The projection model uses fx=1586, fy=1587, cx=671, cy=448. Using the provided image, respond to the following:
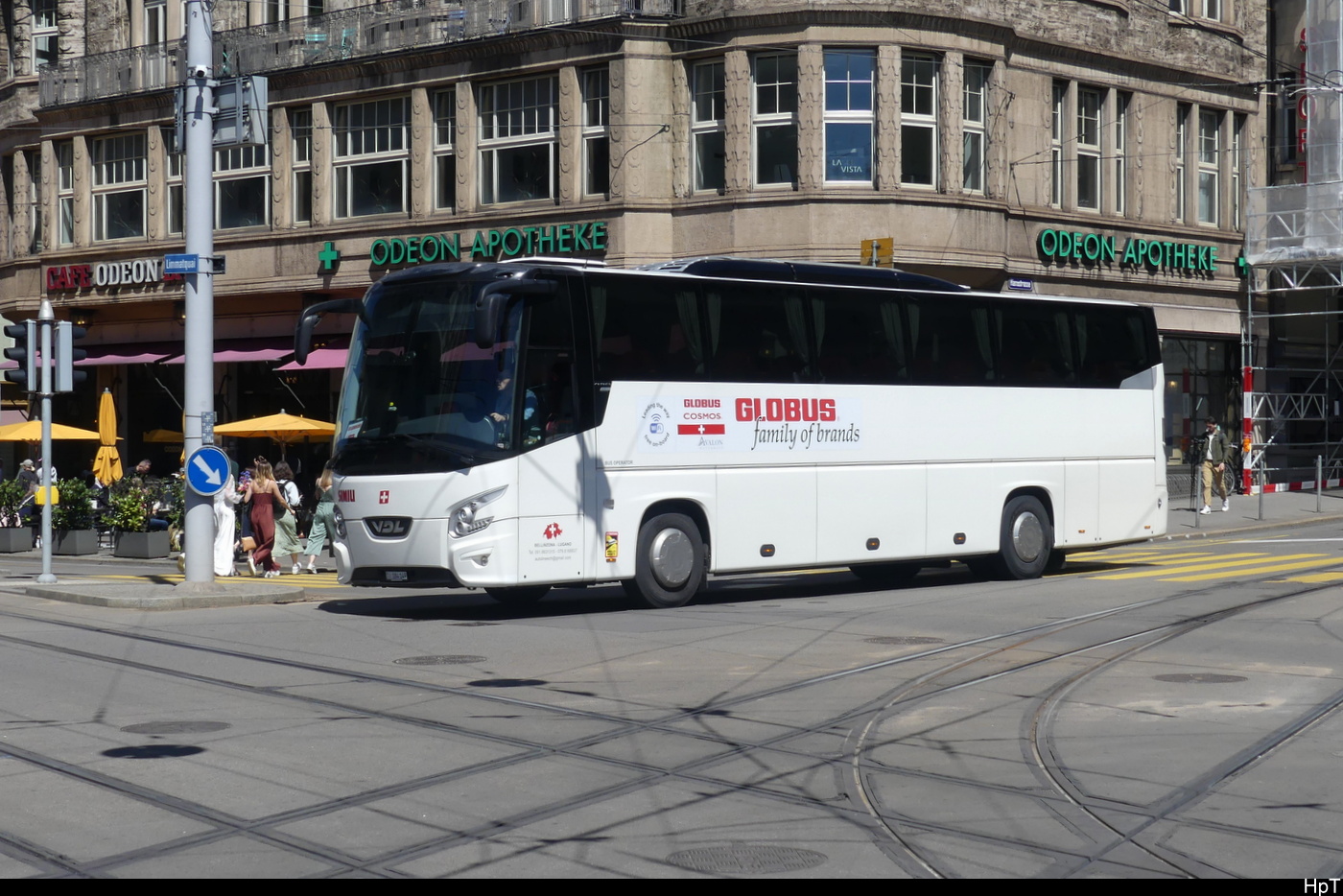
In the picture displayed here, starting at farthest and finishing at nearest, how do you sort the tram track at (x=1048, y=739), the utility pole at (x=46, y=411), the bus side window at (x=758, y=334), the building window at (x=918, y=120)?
the building window at (x=918, y=120) → the utility pole at (x=46, y=411) → the bus side window at (x=758, y=334) → the tram track at (x=1048, y=739)

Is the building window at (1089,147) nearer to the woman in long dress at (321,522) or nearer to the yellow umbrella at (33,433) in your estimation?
the woman in long dress at (321,522)

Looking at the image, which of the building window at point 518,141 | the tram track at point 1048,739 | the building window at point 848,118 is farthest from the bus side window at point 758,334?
the building window at point 518,141

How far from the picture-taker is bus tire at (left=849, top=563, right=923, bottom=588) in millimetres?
20391

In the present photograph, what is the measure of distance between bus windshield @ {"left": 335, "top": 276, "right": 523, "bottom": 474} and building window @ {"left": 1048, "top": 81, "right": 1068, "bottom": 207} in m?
19.6

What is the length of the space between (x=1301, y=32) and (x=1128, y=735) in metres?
33.8

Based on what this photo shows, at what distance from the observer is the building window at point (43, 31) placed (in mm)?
38772

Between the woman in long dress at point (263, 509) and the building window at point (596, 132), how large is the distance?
34.4 feet

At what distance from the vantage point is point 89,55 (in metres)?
37.3

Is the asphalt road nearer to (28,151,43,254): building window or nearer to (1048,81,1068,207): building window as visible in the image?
(1048,81,1068,207): building window

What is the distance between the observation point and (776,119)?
28875 millimetres

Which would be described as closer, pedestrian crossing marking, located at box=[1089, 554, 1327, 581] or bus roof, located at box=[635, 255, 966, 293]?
bus roof, located at box=[635, 255, 966, 293]

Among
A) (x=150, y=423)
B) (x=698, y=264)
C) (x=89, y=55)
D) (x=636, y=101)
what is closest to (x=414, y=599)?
(x=698, y=264)

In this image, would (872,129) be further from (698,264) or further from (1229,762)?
(1229,762)

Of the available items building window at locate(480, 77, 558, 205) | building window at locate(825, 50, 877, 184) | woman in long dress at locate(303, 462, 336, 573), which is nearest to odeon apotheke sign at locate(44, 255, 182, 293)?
building window at locate(480, 77, 558, 205)
